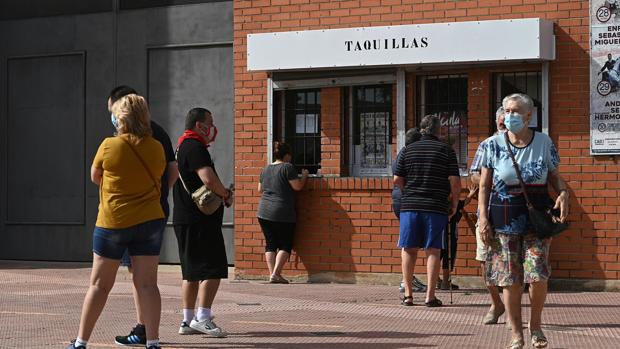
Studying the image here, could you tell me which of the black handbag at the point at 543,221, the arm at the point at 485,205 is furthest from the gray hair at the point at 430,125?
the black handbag at the point at 543,221

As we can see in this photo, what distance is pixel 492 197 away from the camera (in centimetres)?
891

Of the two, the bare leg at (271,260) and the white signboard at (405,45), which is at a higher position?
the white signboard at (405,45)

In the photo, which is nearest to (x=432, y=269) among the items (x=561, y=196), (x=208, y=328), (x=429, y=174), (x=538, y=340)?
(x=429, y=174)

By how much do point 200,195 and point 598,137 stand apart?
568 cm

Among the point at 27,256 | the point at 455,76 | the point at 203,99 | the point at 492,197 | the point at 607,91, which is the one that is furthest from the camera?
the point at 27,256

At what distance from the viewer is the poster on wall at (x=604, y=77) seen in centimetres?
1395

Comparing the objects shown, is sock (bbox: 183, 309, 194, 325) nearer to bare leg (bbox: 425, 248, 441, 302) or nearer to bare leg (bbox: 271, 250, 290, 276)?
bare leg (bbox: 425, 248, 441, 302)

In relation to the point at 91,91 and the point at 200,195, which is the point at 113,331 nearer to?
the point at 200,195

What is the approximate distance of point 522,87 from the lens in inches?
578

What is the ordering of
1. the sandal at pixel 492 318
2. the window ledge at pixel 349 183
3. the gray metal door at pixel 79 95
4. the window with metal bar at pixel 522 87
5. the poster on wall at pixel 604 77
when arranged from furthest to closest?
1. the gray metal door at pixel 79 95
2. the window ledge at pixel 349 183
3. the window with metal bar at pixel 522 87
4. the poster on wall at pixel 604 77
5. the sandal at pixel 492 318

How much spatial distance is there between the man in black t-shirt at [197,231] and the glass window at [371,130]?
17.6 feet

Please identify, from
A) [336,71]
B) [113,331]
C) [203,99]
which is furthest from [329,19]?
[113,331]

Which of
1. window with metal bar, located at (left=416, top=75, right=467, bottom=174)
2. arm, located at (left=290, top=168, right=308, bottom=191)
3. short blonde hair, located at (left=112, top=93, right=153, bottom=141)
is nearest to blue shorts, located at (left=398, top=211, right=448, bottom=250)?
window with metal bar, located at (left=416, top=75, right=467, bottom=174)

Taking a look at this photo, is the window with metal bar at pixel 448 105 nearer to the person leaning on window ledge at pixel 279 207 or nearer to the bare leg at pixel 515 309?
the person leaning on window ledge at pixel 279 207
